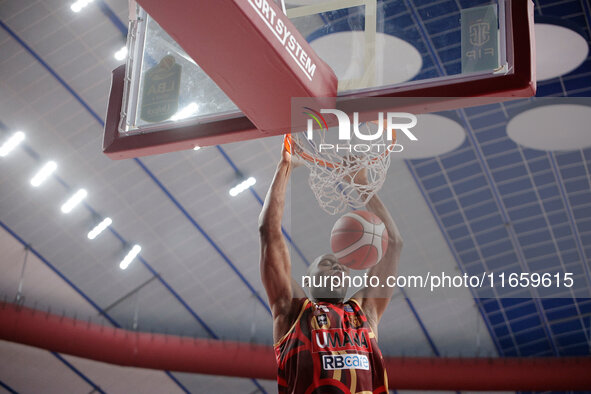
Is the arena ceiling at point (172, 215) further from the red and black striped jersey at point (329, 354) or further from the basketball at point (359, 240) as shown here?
the red and black striped jersey at point (329, 354)

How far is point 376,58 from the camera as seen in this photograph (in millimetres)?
5852

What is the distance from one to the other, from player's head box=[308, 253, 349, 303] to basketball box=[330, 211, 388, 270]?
7.6 inches

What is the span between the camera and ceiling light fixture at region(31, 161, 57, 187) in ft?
50.1

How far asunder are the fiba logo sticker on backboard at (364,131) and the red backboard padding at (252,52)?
14cm

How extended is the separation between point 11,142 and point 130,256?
350 centimetres

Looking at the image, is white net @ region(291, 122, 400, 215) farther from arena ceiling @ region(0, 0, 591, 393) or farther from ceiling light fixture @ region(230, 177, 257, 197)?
ceiling light fixture @ region(230, 177, 257, 197)

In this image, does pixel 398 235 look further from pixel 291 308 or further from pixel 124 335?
pixel 124 335

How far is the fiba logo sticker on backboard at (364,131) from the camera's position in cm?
570

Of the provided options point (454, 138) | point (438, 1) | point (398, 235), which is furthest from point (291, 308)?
point (454, 138)

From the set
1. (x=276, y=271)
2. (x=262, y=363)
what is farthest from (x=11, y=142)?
(x=276, y=271)

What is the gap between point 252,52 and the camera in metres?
5.20

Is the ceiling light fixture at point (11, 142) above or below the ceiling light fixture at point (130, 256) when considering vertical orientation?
above

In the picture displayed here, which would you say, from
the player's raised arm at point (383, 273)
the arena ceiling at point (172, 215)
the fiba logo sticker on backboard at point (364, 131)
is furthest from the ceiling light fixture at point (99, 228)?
the player's raised arm at point (383, 273)

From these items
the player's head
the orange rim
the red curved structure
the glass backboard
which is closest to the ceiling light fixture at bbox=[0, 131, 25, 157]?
the red curved structure
